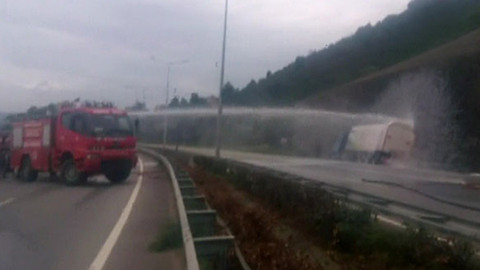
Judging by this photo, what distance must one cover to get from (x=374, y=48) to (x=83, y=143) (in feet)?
141

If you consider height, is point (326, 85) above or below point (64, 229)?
above

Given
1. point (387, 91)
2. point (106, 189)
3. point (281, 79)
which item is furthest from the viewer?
point (281, 79)

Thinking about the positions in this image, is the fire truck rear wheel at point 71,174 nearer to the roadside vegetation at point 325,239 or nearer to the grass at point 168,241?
the roadside vegetation at point 325,239

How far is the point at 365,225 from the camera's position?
1313cm

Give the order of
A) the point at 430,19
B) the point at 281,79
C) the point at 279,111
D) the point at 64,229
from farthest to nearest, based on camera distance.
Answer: the point at 281,79
the point at 279,111
the point at 430,19
the point at 64,229

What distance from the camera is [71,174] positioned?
107 feet

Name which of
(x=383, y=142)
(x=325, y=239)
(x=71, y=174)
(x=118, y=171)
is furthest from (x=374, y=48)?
(x=325, y=239)

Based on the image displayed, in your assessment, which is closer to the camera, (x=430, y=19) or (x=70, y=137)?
(x=70, y=137)

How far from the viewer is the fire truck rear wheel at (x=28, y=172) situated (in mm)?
35678

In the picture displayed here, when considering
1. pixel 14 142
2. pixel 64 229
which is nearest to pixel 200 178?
pixel 14 142

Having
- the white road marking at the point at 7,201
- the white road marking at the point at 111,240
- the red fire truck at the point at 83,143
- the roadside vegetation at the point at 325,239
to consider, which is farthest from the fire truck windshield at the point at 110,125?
the roadside vegetation at the point at 325,239

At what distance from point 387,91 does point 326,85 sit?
57.2 feet

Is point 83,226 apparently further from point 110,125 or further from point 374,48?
point 374,48

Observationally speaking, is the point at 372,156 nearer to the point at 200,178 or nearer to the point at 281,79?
the point at 200,178
